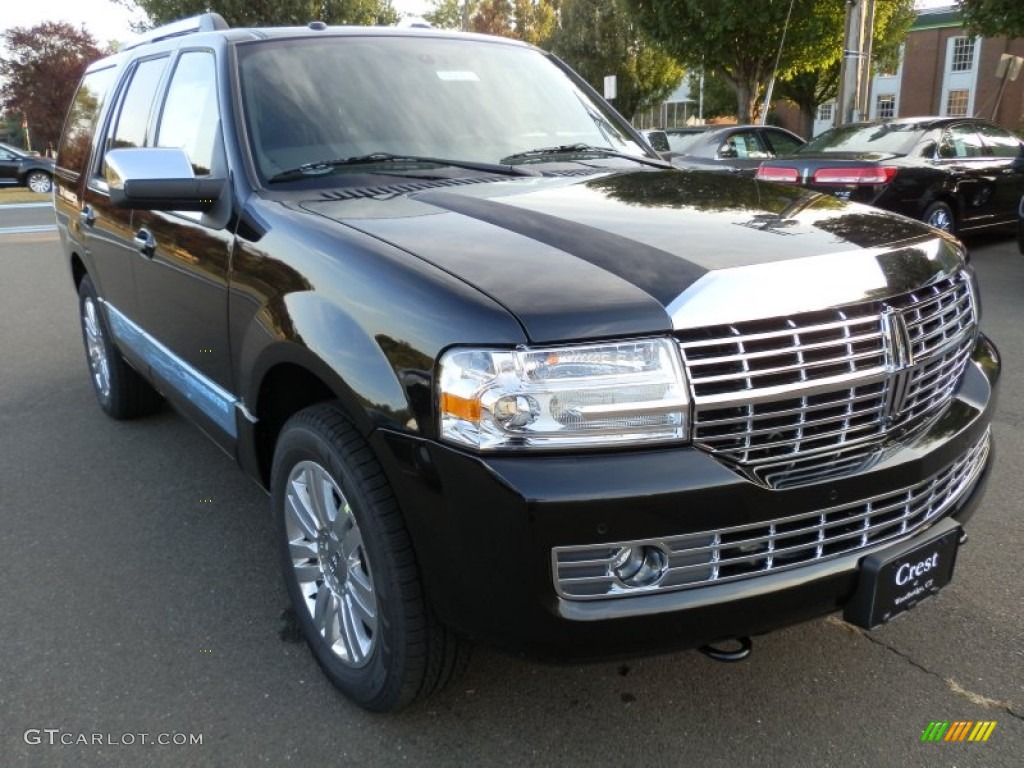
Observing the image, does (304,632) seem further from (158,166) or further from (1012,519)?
(1012,519)

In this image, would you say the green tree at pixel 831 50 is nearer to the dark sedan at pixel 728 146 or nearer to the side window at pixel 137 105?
the dark sedan at pixel 728 146

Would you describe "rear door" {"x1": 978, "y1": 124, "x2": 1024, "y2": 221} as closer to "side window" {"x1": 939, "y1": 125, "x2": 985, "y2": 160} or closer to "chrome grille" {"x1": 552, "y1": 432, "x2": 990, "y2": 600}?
"side window" {"x1": 939, "y1": 125, "x2": 985, "y2": 160}

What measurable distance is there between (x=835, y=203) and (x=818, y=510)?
4.00ft

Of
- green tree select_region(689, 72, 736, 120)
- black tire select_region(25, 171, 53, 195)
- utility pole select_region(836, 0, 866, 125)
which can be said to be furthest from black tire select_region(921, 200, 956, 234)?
green tree select_region(689, 72, 736, 120)

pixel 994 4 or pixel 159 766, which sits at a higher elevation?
pixel 994 4

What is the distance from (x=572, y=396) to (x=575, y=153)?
186cm

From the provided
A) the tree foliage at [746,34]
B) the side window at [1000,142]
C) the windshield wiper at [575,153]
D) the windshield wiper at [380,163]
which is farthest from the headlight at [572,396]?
the tree foliage at [746,34]

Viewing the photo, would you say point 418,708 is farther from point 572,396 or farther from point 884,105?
point 884,105

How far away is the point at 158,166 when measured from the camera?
109 inches

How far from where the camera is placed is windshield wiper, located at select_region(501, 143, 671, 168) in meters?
3.26

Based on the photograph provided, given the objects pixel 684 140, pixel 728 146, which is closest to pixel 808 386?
pixel 728 146

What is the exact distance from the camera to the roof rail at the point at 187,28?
3678mm

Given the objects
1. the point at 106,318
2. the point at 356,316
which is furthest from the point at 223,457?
the point at 356,316

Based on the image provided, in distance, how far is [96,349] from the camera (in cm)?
503
